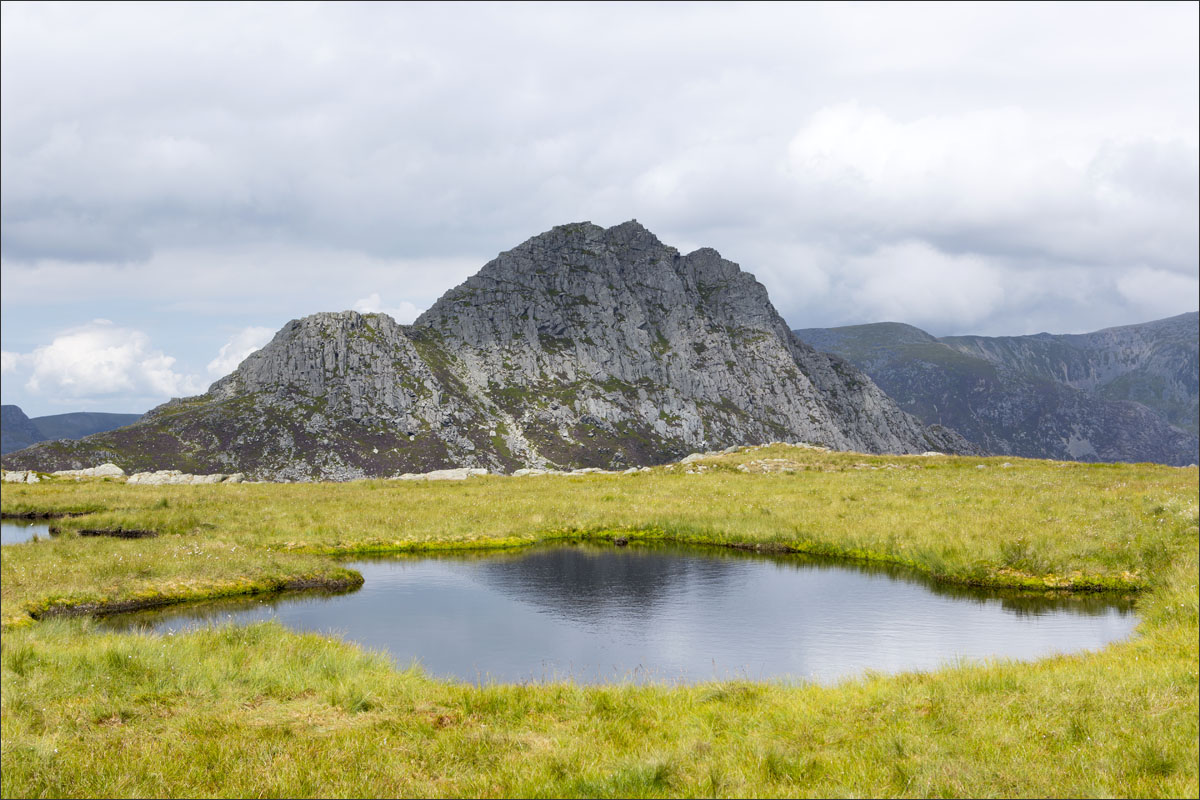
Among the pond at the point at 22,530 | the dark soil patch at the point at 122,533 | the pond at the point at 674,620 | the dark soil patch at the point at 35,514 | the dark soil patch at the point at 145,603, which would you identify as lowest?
the pond at the point at 674,620

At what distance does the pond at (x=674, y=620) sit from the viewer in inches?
881

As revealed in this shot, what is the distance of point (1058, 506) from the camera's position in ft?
146

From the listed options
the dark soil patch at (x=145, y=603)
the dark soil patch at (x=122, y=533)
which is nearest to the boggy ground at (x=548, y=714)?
the dark soil patch at (x=145, y=603)

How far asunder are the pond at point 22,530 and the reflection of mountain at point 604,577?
93.1ft

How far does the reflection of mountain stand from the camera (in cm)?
3092

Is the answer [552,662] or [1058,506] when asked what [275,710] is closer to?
[552,662]

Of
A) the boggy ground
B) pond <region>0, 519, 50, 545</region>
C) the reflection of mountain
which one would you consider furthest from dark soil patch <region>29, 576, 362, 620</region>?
pond <region>0, 519, 50, 545</region>

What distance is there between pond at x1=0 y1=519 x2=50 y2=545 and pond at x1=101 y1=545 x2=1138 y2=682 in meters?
23.7

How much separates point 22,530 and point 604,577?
136ft

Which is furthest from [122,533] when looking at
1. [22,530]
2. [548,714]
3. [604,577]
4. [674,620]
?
[548,714]

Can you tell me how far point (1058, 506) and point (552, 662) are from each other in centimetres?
3554

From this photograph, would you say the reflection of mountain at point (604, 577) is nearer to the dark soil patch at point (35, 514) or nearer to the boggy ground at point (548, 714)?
the boggy ground at point (548, 714)

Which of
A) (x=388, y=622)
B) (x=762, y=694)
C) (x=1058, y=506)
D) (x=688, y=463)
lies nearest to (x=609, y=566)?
(x=388, y=622)

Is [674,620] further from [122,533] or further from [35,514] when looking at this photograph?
[35,514]
